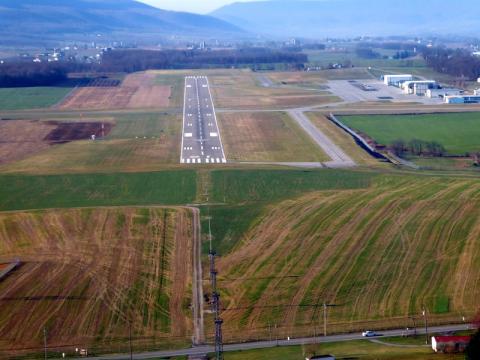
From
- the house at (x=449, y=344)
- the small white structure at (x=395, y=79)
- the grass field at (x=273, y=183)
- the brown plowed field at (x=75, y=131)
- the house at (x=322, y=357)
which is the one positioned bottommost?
the house at (x=322, y=357)

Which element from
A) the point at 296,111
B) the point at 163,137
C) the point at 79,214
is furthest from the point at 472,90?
the point at 79,214

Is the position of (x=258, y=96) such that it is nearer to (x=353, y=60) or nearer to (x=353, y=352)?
(x=353, y=60)

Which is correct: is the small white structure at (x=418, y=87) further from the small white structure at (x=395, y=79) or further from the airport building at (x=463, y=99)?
the airport building at (x=463, y=99)

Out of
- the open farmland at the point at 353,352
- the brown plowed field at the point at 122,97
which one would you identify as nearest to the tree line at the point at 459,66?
the brown plowed field at the point at 122,97

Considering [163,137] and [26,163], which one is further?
[163,137]

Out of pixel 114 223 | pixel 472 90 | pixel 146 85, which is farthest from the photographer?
pixel 146 85

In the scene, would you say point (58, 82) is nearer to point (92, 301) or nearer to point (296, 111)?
point (296, 111)

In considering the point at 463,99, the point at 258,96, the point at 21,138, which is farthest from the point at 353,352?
the point at 258,96
